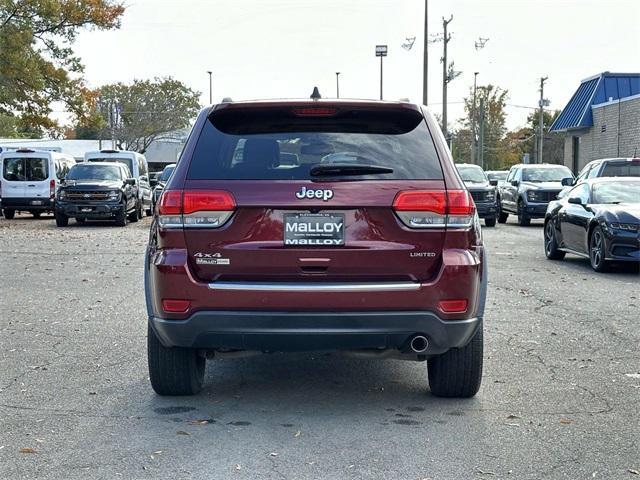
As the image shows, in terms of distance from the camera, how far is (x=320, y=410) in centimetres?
555

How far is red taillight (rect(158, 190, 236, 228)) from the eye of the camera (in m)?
5.01

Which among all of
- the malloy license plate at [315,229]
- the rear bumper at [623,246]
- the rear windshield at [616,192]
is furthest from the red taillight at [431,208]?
the rear windshield at [616,192]

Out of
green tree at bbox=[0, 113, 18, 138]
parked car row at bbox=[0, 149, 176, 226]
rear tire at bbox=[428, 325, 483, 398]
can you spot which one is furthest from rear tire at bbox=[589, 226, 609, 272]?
green tree at bbox=[0, 113, 18, 138]

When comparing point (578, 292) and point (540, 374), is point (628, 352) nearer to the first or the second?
point (540, 374)

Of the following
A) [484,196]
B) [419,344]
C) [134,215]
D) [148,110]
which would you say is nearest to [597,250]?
[419,344]

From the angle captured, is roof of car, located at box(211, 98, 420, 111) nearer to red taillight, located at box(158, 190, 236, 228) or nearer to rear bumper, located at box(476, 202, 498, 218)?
red taillight, located at box(158, 190, 236, 228)

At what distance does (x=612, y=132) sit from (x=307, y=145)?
33975mm

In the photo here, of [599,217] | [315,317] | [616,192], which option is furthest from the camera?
[616,192]

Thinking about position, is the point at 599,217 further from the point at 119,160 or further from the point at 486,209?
the point at 119,160

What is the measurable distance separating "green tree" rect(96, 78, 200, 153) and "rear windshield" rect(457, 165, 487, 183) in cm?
5130

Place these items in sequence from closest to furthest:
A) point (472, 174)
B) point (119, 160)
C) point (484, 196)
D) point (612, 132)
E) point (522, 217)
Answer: point (484, 196)
point (522, 217)
point (472, 174)
point (119, 160)
point (612, 132)

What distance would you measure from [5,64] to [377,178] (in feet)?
94.4

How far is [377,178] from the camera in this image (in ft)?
16.6

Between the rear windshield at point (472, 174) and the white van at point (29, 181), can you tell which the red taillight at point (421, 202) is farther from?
the white van at point (29, 181)
